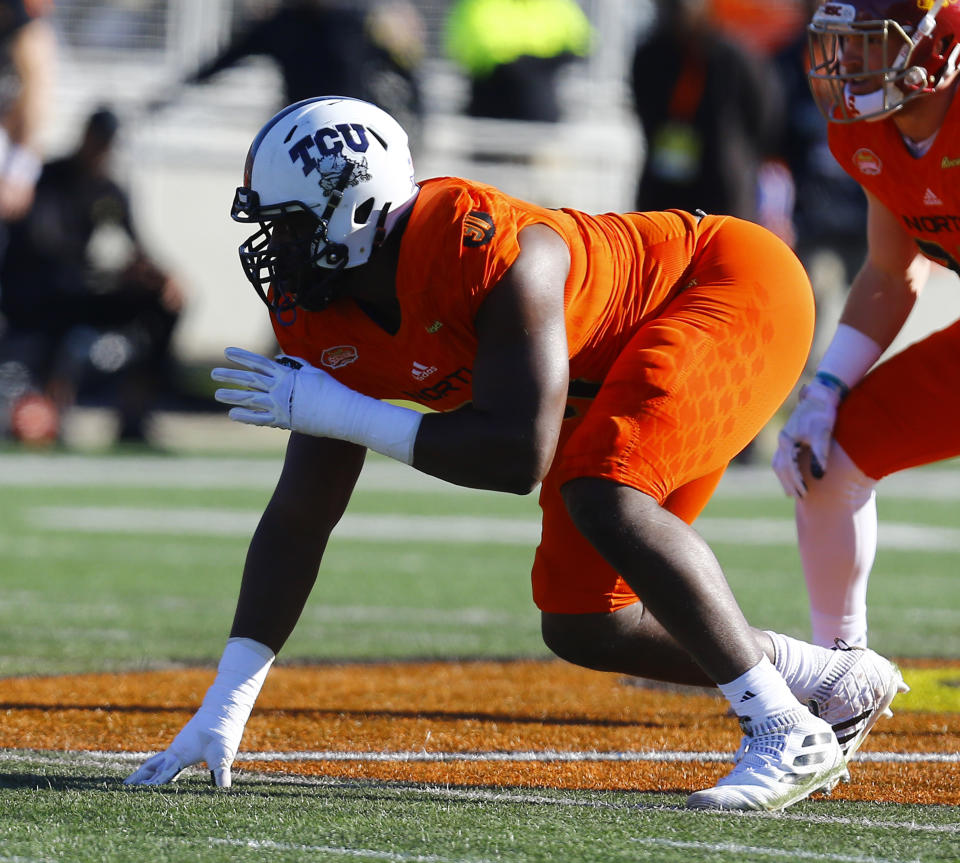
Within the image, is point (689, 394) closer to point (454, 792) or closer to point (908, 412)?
point (908, 412)

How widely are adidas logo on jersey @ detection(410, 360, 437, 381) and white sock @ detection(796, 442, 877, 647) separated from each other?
3.60ft

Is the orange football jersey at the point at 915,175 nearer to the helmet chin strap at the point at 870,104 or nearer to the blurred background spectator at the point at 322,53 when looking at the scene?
the helmet chin strap at the point at 870,104

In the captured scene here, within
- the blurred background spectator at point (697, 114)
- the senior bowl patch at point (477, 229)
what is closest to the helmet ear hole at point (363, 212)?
the senior bowl patch at point (477, 229)

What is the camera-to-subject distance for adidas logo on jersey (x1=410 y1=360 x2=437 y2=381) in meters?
3.55

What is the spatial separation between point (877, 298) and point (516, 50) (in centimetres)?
1175

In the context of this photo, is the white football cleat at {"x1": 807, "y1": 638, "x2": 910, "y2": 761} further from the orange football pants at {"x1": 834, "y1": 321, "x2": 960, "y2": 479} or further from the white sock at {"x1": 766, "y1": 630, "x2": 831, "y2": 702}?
the orange football pants at {"x1": 834, "y1": 321, "x2": 960, "y2": 479}

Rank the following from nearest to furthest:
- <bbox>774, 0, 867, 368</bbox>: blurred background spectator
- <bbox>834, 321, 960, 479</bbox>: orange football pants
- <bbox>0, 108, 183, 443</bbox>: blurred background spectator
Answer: <bbox>834, 321, 960, 479</bbox>: orange football pants < <bbox>0, 108, 183, 443</bbox>: blurred background spectator < <bbox>774, 0, 867, 368</bbox>: blurred background spectator

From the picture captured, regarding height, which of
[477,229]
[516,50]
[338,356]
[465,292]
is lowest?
[516,50]

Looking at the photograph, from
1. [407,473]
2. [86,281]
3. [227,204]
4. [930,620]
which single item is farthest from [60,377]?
[930,620]

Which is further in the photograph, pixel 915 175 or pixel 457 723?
pixel 457 723

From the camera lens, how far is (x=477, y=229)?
3.39 metres

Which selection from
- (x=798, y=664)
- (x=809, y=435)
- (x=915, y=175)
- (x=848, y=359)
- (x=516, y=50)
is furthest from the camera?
(x=516, y=50)

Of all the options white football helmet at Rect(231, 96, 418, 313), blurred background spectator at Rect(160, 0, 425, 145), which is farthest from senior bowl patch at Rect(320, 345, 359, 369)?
blurred background spectator at Rect(160, 0, 425, 145)

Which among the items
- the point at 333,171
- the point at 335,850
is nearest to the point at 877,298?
the point at 333,171
